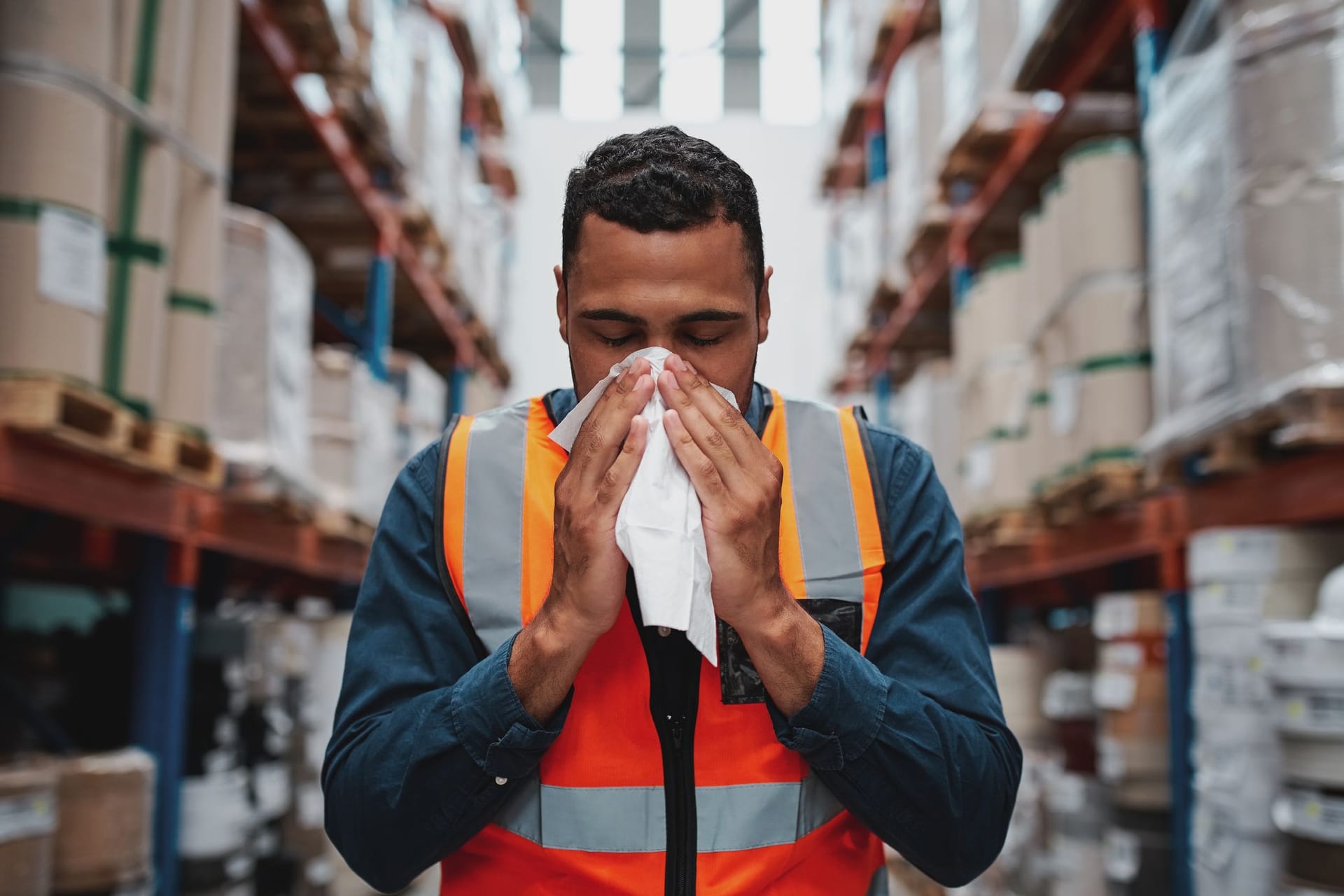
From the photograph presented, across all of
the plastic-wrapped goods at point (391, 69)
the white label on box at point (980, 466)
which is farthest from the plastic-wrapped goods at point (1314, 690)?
the plastic-wrapped goods at point (391, 69)

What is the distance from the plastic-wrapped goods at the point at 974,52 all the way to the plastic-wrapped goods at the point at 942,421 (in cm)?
129

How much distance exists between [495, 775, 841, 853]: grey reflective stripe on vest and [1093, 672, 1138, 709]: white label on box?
2835mm

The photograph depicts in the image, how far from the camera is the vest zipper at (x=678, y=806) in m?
1.36

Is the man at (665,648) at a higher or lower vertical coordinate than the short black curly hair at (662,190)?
lower

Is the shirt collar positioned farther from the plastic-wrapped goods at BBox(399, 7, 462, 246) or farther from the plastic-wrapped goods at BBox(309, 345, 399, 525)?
the plastic-wrapped goods at BBox(399, 7, 462, 246)

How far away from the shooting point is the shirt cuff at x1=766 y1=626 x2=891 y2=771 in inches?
51.1

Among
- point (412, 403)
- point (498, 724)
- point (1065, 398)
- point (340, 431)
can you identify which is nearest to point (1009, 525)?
point (1065, 398)

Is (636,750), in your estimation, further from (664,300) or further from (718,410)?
(664,300)

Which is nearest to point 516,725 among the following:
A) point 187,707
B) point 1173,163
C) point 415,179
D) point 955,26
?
point 1173,163

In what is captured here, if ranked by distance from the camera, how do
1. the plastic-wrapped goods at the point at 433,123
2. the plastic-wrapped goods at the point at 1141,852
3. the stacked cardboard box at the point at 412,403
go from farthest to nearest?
1. the plastic-wrapped goods at the point at 433,123
2. the stacked cardboard box at the point at 412,403
3. the plastic-wrapped goods at the point at 1141,852

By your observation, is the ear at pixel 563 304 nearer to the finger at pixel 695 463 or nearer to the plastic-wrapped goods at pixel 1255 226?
the finger at pixel 695 463

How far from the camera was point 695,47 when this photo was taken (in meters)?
16.4

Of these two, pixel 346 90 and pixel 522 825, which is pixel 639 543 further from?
pixel 346 90

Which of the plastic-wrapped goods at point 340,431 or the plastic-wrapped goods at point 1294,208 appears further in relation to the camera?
the plastic-wrapped goods at point 340,431
